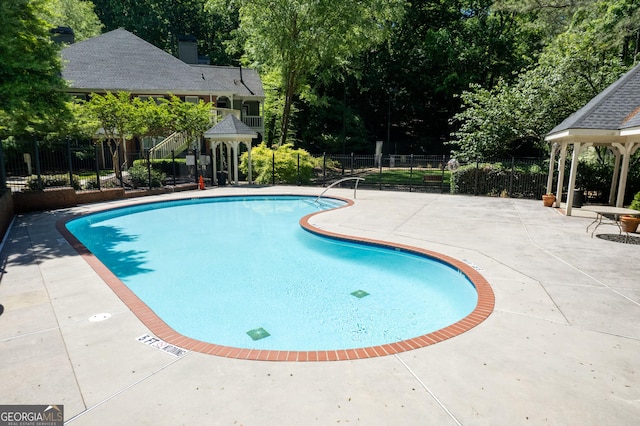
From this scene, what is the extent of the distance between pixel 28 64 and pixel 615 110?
20298mm

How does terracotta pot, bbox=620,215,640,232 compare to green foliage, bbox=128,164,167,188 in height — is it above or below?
below

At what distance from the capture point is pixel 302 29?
25359 millimetres

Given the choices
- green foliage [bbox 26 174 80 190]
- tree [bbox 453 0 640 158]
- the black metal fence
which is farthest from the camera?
tree [bbox 453 0 640 158]

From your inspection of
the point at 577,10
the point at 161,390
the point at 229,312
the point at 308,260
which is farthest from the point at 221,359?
the point at 577,10

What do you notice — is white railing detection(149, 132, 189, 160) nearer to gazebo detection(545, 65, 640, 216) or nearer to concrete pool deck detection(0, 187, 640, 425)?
concrete pool deck detection(0, 187, 640, 425)

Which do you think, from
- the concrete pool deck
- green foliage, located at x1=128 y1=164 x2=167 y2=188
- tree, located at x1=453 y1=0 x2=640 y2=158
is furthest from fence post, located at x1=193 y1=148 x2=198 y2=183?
tree, located at x1=453 y1=0 x2=640 y2=158

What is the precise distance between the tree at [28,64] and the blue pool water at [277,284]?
4383 mm

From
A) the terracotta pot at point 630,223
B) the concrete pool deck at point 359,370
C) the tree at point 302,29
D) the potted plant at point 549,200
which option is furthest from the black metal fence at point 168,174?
the concrete pool deck at point 359,370

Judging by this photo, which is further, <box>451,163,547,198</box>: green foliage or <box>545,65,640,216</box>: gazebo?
<box>451,163,547,198</box>: green foliage

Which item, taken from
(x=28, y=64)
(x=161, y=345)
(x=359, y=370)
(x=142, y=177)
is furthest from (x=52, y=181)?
(x=359, y=370)

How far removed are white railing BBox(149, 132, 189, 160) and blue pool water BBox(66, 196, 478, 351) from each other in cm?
1330

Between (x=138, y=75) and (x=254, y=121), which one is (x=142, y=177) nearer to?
(x=138, y=75)

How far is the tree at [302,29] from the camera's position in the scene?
80.6 ft

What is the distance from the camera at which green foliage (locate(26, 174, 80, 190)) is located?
49.7ft
